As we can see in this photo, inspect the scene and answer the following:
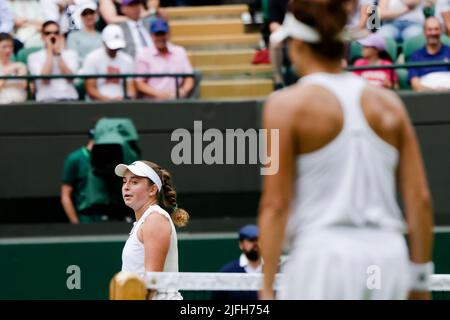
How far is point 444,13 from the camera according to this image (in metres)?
11.3

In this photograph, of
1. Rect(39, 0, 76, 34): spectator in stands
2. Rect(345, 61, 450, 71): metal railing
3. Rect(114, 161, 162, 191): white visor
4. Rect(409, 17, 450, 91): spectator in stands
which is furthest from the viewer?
Rect(39, 0, 76, 34): spectator in stands

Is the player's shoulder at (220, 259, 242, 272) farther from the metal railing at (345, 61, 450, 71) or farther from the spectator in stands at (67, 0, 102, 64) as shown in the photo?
the spectator in stands at (67, 0, 102, 64)

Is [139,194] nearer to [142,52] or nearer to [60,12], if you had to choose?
[142,52]

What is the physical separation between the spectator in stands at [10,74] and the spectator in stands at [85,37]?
1.61 feet

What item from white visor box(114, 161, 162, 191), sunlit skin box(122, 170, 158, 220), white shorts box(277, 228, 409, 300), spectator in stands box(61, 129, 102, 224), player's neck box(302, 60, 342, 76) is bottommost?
spectator in stands box(61, 129, 102, 224)

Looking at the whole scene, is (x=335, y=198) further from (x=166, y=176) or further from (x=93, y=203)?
(x=93, y=203)

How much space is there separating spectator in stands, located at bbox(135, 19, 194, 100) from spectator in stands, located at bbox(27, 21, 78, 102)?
583 millimetres

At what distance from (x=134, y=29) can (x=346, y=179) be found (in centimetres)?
784

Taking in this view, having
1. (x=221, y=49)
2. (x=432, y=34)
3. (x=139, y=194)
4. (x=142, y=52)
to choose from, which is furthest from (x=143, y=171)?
(x=221, y=49)

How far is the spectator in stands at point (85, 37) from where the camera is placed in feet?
36.9

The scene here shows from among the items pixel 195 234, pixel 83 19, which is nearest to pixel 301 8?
pixel 195 234

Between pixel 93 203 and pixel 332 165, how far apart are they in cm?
707

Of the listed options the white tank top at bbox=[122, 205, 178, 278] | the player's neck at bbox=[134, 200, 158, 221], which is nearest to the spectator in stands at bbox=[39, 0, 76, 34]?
the player's neck at bbox=[134, 200, 158, 221]

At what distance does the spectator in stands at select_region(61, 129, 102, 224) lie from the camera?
10695 millimetres
